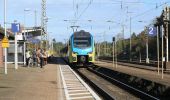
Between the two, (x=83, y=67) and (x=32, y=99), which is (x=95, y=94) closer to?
(x=32, y=99)

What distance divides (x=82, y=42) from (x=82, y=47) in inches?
22.4

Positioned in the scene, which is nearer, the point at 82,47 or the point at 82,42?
the point at 82,47

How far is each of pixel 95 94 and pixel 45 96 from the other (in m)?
3.01

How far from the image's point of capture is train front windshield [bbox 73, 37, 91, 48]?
50.0 m

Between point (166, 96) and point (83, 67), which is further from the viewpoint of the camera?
point (83, 67)

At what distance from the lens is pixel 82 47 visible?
1971 inches

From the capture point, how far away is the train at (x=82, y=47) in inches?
1964

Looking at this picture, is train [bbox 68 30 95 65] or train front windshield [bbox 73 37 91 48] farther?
train front windshield [bbox 73 37 91 48]

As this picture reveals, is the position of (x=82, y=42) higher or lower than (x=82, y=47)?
higher

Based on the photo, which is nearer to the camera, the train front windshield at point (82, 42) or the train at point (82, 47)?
the train at point (82, 47)

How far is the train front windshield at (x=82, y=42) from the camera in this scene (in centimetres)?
5000

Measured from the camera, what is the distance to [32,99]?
17.8 meters

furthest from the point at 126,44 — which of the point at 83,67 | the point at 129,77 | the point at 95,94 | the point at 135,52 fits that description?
the point at 95,94

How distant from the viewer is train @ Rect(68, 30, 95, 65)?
164 ft
